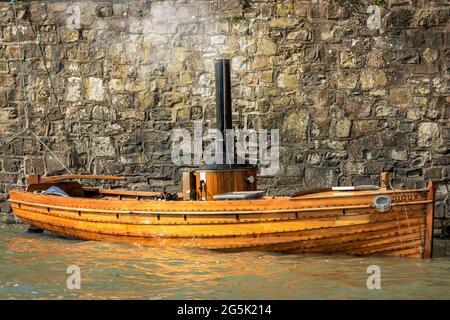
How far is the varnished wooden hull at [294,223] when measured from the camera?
10250 mm

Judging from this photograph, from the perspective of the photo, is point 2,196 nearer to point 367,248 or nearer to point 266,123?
point 266,123

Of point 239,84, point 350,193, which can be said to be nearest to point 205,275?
point 350,193

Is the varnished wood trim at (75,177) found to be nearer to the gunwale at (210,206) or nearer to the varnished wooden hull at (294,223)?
the gunwale at (210,206)

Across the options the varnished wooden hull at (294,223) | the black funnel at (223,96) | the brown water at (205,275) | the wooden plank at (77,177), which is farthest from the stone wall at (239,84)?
the brown water at (205,275)

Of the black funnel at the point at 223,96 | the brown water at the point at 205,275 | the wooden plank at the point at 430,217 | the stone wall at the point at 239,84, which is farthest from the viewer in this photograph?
the stone wall at the point at 239,84

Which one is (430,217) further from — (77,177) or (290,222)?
(77,177)

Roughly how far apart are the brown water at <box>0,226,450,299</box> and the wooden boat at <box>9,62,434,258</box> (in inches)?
5.4

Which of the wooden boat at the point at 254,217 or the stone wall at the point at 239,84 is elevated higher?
the stone wall at the point at 239,84

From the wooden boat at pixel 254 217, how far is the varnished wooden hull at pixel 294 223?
0.03 ft

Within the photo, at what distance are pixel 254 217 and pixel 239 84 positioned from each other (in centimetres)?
279

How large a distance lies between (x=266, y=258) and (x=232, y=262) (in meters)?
0.39

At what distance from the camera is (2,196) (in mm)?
13953

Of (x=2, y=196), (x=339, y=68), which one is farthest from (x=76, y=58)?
(x=339, y=68)

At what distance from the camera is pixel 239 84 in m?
12.8
